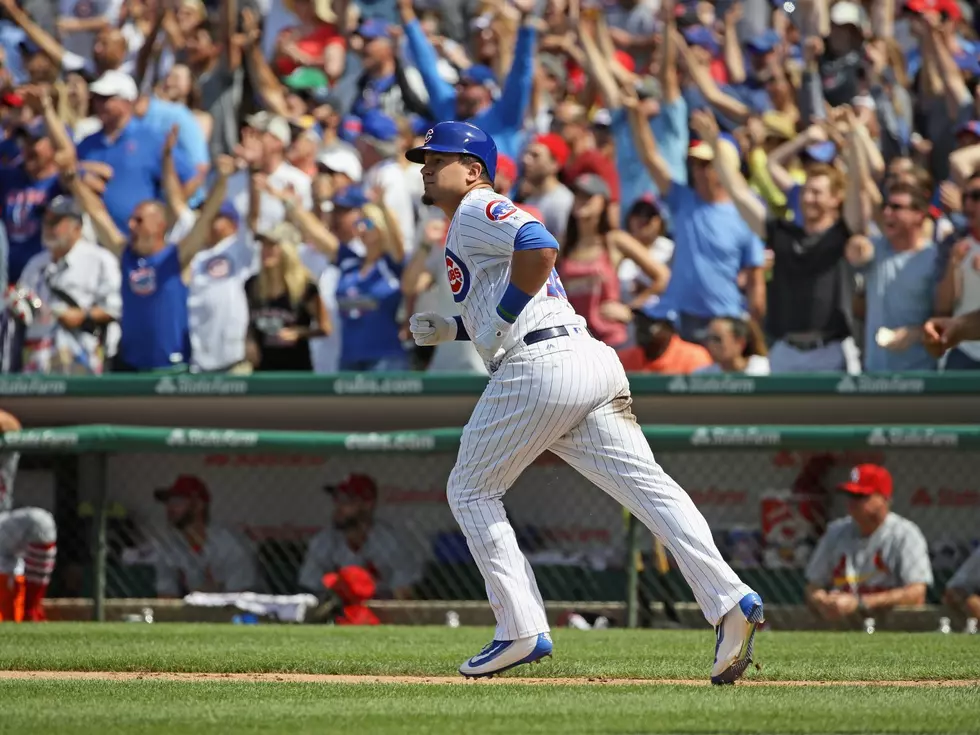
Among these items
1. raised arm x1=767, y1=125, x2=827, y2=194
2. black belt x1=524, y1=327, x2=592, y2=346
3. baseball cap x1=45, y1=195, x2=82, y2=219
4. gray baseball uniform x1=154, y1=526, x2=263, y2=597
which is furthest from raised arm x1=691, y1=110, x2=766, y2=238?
black belt x1=524, y1=327, x2=592, y2=346

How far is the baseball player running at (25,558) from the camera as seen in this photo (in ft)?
30.3

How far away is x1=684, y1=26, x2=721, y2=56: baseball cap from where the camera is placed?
1279cm

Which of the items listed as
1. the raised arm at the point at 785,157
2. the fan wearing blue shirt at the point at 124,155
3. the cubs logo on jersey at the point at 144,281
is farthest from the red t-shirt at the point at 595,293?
the fan wearing blue shirt at the point at 124,155

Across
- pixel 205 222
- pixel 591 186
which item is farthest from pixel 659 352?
pixel 205 222

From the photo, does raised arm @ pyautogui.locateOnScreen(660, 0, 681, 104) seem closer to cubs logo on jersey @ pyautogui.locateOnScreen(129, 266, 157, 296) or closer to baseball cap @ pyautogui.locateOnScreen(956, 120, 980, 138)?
baseball cap @ pyautogui.locateOnScreen(956, 120, 980, 138)

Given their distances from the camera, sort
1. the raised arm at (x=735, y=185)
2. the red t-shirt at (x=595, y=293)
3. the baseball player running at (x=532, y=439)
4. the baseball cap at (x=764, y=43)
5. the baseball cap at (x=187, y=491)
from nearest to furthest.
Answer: the baseball player running at (x=532, y=439), the red t-shirt at (x=595, y=293), the baseball cap at (x=187, y=491), the raised arm at (x=735, y=185), the baseball cap at (x=764, y=43)

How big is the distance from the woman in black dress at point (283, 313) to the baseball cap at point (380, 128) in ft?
5.65

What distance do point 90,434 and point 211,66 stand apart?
5.09m

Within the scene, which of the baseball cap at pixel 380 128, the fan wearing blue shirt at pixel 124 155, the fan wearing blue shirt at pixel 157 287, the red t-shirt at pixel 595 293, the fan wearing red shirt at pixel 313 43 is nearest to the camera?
the red t-shirt at pixel 595 293

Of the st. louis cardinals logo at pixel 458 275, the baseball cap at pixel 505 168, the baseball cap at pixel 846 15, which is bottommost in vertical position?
the st. louis cardinals logo at pixel 458 275

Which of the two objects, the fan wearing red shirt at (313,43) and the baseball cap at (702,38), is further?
the fan wearing red shirt at (313,43)

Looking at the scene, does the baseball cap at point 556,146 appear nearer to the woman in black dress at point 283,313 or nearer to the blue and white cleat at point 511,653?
the woman in black dress at point 283,313

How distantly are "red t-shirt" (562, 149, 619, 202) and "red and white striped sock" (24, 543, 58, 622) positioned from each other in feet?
13.1

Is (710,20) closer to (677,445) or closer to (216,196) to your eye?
(216,196)
